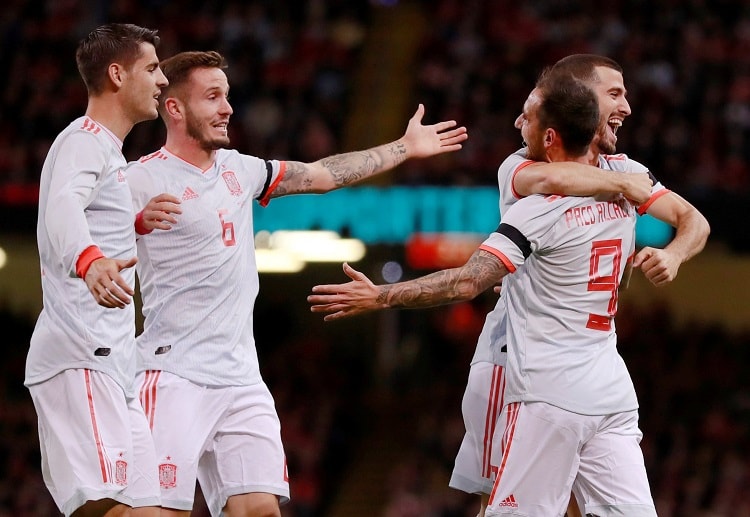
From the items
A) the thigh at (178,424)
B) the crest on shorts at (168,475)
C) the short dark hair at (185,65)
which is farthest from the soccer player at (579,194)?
the short dark hair at (185,65)

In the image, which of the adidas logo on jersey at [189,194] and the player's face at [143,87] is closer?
the player's face at [143,87]

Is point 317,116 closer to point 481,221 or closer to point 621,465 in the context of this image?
point 481,221

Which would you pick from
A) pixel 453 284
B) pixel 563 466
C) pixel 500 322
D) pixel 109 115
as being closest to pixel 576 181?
pixel 453 284

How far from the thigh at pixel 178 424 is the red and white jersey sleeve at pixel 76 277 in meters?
0.41

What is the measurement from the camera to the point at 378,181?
58.5 feet

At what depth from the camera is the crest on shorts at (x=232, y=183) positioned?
21.9 feet

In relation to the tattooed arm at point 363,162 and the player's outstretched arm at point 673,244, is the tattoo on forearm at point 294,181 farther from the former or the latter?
the player's outstretched arm at point 673,244

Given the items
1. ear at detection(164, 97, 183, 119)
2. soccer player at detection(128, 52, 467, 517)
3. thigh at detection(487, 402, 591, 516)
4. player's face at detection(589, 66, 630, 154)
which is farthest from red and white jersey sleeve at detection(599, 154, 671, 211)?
ear at detection(164, 97, 183, 119)

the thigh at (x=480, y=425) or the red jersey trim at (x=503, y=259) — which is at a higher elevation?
the red jersey trim at (x=503, y=259)

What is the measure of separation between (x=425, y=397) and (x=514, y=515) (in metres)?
13.5

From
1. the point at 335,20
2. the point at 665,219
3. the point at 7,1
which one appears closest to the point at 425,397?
the point at 335,20

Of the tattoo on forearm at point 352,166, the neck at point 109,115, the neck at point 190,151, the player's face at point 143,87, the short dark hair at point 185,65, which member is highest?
the short dark hair at point 185,65

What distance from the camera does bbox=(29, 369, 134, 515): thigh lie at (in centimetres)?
574

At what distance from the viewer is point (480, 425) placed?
6633 mm
